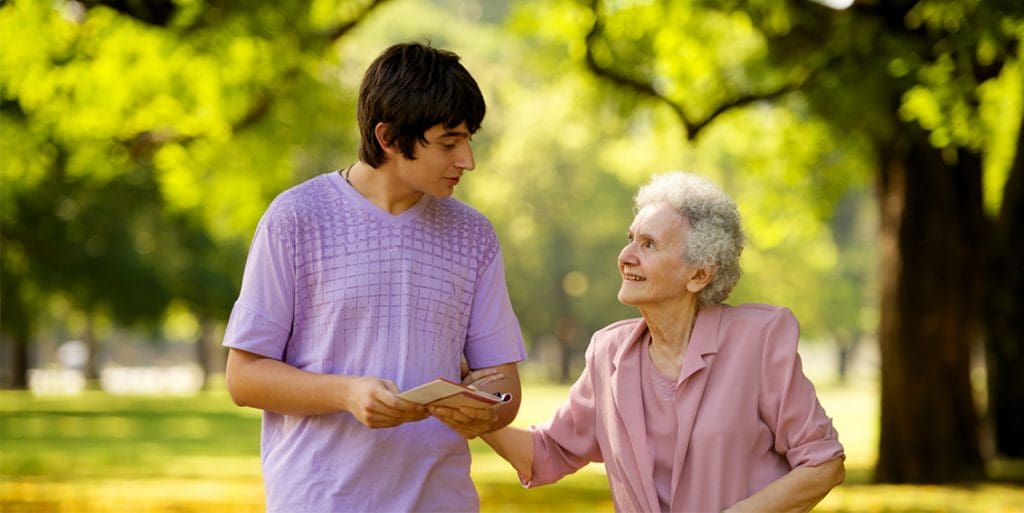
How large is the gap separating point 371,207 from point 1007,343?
18.5m

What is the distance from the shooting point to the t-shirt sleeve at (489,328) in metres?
4.36

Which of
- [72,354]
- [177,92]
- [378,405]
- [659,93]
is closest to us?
[378,405]

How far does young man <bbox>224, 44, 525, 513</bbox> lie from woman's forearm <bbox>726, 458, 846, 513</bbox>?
30.6 inches

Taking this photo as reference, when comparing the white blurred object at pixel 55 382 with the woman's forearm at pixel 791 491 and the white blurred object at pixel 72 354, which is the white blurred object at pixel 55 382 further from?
the woman's forearm at pixel 791 491

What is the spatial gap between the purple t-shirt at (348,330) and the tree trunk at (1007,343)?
17707 millimetres

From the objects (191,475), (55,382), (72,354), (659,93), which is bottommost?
(72,354)

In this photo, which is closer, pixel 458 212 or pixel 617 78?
pixel 458 212

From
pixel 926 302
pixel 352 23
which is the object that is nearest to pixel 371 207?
pixel 352 23

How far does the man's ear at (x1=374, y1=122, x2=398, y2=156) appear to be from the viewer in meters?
4.11

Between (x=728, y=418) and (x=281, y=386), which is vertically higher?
(x=281, y=386)

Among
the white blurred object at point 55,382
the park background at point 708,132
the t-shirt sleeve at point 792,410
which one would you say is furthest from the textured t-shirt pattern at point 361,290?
the white blurred object at point 55,382

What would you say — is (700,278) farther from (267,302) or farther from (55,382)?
(55,382)

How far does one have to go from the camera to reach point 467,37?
7475cm

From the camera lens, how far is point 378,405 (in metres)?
3.84
